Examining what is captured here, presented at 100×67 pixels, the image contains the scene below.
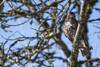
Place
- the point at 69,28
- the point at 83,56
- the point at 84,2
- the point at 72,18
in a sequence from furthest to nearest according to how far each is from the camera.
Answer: the point at 72,18 < the point at 69,28 < the point at 83,56 < the point at 84,2

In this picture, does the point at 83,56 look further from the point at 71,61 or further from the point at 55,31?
the point at 71,61

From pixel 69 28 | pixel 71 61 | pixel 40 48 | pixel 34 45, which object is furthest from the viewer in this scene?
pixel 69 28

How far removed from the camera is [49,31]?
3.05 meters

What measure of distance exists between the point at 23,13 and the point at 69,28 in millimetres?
2634

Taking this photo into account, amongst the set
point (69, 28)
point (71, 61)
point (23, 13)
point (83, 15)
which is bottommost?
point (71, 61)

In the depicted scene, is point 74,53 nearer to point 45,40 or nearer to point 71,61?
point 71,61

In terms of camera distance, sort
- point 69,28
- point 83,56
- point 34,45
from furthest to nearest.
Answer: point 69,28, point 83,56, point 34,45

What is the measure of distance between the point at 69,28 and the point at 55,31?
189 cm

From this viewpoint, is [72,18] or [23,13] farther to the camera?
[72,18]

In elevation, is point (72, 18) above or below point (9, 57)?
above

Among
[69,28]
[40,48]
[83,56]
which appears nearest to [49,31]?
[40,48]

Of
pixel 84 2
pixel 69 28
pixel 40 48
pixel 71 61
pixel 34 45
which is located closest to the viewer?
pixel 84 2

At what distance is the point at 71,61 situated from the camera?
240 centimetres

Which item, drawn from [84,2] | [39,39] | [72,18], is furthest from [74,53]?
[72,18]
